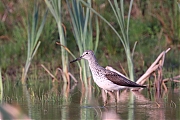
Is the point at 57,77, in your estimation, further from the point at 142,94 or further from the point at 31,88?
the point at 142,94

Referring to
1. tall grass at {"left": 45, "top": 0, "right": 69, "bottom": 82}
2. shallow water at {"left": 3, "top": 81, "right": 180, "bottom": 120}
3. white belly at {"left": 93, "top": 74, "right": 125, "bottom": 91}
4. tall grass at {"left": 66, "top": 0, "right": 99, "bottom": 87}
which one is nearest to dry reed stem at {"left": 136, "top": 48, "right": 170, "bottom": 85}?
shallow water at {"left": 3, "top": 81, "right": 180, "bottom": 120}

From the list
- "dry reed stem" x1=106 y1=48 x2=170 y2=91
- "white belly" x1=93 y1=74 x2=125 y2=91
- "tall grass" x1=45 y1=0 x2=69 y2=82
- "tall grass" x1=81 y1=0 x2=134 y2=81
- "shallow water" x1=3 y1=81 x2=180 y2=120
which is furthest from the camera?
"tall grass" x1=45 y1=0 x2=69 y2=82

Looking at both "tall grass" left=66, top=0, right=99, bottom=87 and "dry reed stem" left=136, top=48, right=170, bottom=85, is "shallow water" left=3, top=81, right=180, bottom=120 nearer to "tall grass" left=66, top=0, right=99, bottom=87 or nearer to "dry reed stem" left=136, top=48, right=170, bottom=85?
"dry reed stem" left=136, top=48, right=170, bottom=85

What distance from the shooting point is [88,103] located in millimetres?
8641

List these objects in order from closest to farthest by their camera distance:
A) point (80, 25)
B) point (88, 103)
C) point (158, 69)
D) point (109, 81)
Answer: point (88, 103), point (109, 81), point (158, 69), point (80, 25)

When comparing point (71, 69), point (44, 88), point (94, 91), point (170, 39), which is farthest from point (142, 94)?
point (170, 39)

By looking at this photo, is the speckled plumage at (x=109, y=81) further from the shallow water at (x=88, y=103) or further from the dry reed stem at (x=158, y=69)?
the dry reed stem at (x=158, y=69)

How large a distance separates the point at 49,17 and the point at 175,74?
3.55 metres

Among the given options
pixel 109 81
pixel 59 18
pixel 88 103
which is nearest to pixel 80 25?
pixel 59 18

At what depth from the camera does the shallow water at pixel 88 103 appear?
745 cm

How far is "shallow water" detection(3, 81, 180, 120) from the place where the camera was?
7453 millimetres

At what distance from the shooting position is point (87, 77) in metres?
10.4

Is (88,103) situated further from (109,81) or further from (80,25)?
(80,25)

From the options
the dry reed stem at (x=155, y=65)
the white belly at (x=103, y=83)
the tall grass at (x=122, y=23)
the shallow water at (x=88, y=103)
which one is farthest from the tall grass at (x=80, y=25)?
the white belly at (x=103, y=83)
